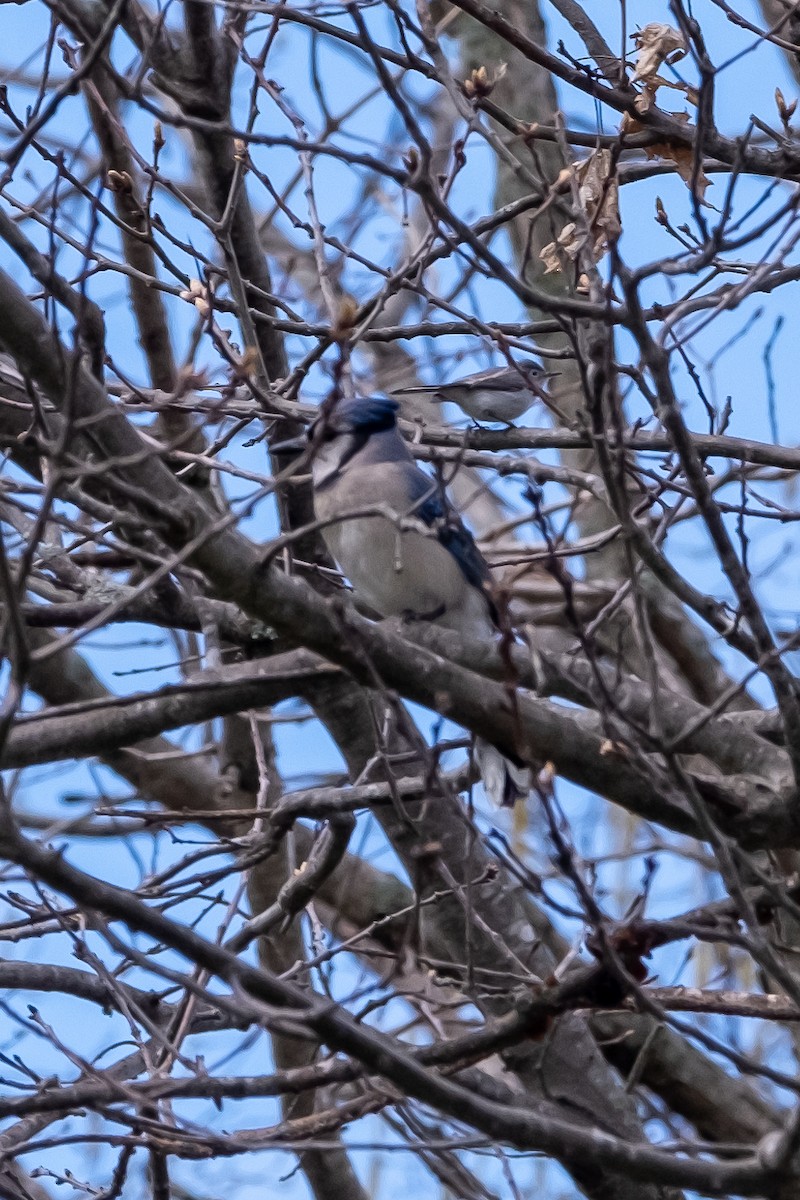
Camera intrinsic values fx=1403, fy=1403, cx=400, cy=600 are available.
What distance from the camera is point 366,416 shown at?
485 cm

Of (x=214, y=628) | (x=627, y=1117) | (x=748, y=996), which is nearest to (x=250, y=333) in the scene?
(x=214, y=628)

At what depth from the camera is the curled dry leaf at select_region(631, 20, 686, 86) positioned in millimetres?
4172

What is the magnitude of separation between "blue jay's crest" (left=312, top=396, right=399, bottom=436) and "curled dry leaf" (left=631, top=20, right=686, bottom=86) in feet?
4.50

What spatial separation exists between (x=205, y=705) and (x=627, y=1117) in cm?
258

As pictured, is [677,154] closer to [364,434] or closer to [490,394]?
[364,434]

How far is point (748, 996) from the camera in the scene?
4.28 metres

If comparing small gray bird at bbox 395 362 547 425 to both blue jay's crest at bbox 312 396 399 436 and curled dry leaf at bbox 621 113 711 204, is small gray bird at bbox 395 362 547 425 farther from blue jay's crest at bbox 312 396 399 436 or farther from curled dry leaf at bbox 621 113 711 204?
curled dry leaf at bbox 621 113 711 204

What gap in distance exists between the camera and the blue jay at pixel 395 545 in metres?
4.29

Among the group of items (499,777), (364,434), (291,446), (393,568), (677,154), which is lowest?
(499,777)

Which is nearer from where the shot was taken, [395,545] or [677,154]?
[395,545]

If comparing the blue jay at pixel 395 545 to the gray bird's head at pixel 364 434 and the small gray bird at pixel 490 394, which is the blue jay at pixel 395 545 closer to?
the gray bird's head at pixel 364 434

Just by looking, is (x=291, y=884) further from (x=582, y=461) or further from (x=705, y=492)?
(x=582, y=461)

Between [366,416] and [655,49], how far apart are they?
149 centimetres

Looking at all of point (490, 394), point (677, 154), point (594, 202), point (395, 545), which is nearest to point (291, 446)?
point (395, 545)
